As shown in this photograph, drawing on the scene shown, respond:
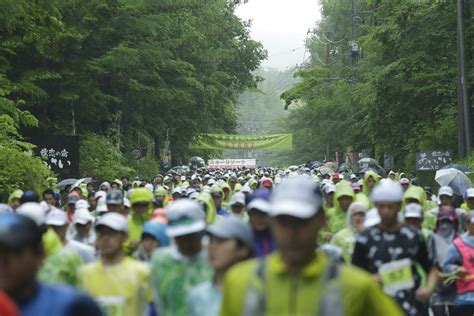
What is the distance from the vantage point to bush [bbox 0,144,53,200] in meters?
22.3

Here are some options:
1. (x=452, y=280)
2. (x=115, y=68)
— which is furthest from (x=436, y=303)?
(x=115, y=68)

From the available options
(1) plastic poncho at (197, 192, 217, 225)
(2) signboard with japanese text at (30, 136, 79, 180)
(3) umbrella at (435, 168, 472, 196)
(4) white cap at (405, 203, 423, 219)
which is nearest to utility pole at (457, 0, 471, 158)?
(3) umbrella at (435, 168, 472, 196)

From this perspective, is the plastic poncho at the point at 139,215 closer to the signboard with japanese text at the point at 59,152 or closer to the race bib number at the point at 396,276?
the race bib number at the point at 396,276

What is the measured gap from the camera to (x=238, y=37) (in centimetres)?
6106

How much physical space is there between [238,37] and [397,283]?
54.3 m

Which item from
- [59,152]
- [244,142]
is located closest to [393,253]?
[59,152]

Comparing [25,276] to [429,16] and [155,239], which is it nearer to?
[155,239]

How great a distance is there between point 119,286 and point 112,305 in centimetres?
13

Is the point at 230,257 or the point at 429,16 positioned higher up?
the point at 429,16

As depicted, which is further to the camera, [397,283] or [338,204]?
[338,204]

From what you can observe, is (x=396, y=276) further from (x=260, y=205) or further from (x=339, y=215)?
(x=339, y=215)

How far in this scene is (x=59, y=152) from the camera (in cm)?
2948

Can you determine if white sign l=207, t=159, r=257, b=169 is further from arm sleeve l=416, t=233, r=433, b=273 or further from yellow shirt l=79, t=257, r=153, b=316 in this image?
yellow shirt l=79, t=257, r=153, b=316

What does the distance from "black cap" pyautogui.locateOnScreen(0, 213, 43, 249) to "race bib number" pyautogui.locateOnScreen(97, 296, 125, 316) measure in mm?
2362
